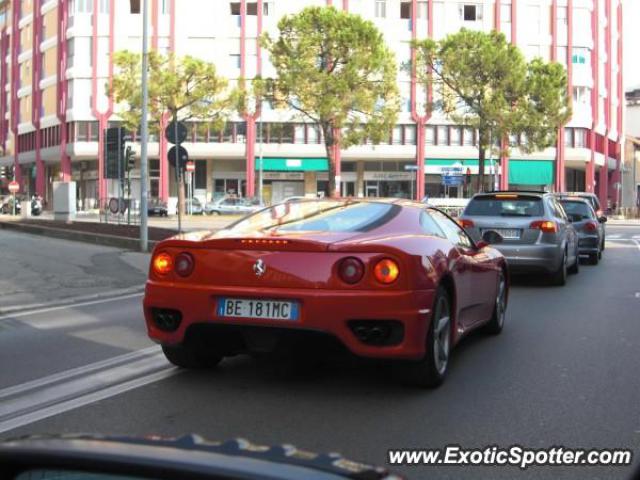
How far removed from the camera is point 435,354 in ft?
17.5

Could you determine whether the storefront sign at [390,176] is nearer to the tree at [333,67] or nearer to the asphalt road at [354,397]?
the tree at [333,67]

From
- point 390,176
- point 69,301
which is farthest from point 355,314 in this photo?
point 390,176

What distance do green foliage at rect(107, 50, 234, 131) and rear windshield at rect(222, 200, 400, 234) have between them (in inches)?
1498

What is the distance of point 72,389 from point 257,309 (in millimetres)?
1524

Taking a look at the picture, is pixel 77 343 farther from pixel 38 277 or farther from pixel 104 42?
pixel 104 42

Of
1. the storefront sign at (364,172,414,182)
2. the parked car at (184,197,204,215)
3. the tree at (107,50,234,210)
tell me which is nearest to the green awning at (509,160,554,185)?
the storefront sign at (364,172,414,182)

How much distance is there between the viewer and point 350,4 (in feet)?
198

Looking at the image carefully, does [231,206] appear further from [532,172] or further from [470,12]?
[470,12]

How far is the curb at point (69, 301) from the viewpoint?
9523 mm

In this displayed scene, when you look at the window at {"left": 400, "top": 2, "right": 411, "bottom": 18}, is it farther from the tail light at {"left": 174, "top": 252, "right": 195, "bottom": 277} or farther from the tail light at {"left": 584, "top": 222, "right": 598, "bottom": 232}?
the tail light at {"left": 174, "top": 252, "right": 195, "bottom": 277}

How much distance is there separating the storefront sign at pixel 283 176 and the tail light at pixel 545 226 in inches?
1960

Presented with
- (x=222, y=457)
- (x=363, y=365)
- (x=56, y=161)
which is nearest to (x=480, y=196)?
(x=363, y=365)

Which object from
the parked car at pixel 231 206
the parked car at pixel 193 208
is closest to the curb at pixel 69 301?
the parked car at pixel 231 206

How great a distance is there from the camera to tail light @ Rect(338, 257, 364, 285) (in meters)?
5.04
